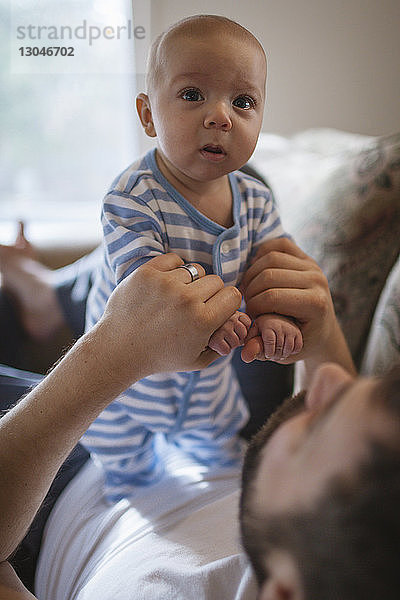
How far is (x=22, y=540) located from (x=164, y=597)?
4.7 inches

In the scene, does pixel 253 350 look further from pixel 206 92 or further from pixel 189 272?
pixel 206 92

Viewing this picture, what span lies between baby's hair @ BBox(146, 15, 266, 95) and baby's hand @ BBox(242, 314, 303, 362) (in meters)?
0.19

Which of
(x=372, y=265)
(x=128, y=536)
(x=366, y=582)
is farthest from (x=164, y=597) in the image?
(x=372, y=265)

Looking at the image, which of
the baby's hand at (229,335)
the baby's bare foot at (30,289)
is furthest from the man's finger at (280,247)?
the baby's bare foot at (30,289)

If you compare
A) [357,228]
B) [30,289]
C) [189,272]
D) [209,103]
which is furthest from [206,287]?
[30,289]

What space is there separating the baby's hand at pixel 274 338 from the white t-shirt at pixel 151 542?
0.37ft

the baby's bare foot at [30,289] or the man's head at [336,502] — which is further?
the baby's bare foot at [30,289]

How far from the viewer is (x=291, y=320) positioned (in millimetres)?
433

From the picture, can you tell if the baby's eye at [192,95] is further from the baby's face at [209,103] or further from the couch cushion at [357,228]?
the couch cushion at [357,228]

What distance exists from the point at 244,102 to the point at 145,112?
8cm

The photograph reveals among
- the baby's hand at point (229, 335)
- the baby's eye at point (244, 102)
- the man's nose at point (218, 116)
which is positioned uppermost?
the baby's eye at point (244, 102)

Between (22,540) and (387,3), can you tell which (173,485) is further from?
(387,3)

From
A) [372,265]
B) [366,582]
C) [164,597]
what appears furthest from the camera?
[372,265]

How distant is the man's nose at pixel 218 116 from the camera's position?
350 millimetres
